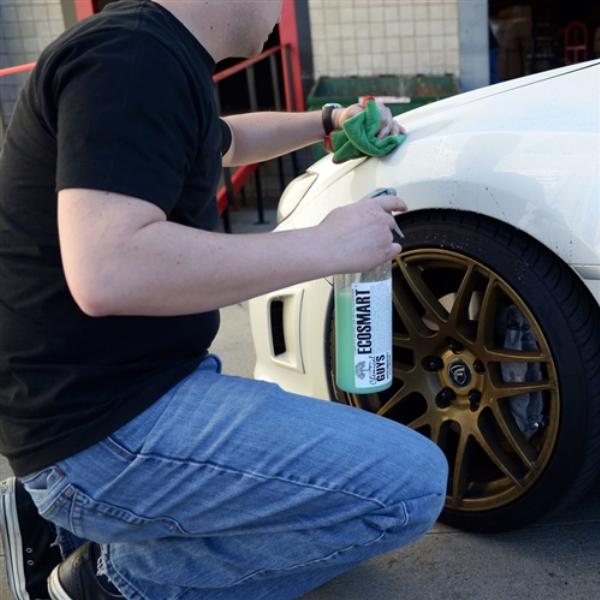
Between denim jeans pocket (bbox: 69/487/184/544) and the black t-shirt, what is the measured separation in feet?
0.37

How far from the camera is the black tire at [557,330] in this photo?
204 cm

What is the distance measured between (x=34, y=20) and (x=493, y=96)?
6.06 metres

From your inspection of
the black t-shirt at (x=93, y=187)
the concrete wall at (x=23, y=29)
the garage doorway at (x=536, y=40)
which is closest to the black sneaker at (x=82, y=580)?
the black t-shirt at (x=93, y=187)

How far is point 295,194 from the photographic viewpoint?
2.71 m

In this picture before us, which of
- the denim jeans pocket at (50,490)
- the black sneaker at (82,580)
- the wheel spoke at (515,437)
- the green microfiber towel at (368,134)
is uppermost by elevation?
the green microfiber towel at (368,134)

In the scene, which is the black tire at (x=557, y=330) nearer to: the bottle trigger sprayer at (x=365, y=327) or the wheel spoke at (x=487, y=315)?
the wheel spoke at (x=487, y=315)

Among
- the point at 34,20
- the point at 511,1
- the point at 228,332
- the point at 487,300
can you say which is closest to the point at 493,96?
the point at 487,300

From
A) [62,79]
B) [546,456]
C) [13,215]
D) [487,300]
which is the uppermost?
[62,79]

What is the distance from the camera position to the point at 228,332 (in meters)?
4.16

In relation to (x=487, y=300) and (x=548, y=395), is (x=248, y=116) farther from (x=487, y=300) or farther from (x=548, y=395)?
(x=548, y=395)

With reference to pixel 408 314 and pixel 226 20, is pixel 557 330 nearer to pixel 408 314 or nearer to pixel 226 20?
pixel 408 314

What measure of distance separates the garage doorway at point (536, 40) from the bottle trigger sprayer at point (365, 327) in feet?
24.7

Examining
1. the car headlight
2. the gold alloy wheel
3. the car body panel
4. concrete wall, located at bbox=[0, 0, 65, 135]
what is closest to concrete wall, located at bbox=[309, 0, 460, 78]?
concrete wall, located at bbox=[0, 0, 65, 135]

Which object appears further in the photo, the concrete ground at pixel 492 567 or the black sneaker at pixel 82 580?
the concrete ground at pixel 492 567
